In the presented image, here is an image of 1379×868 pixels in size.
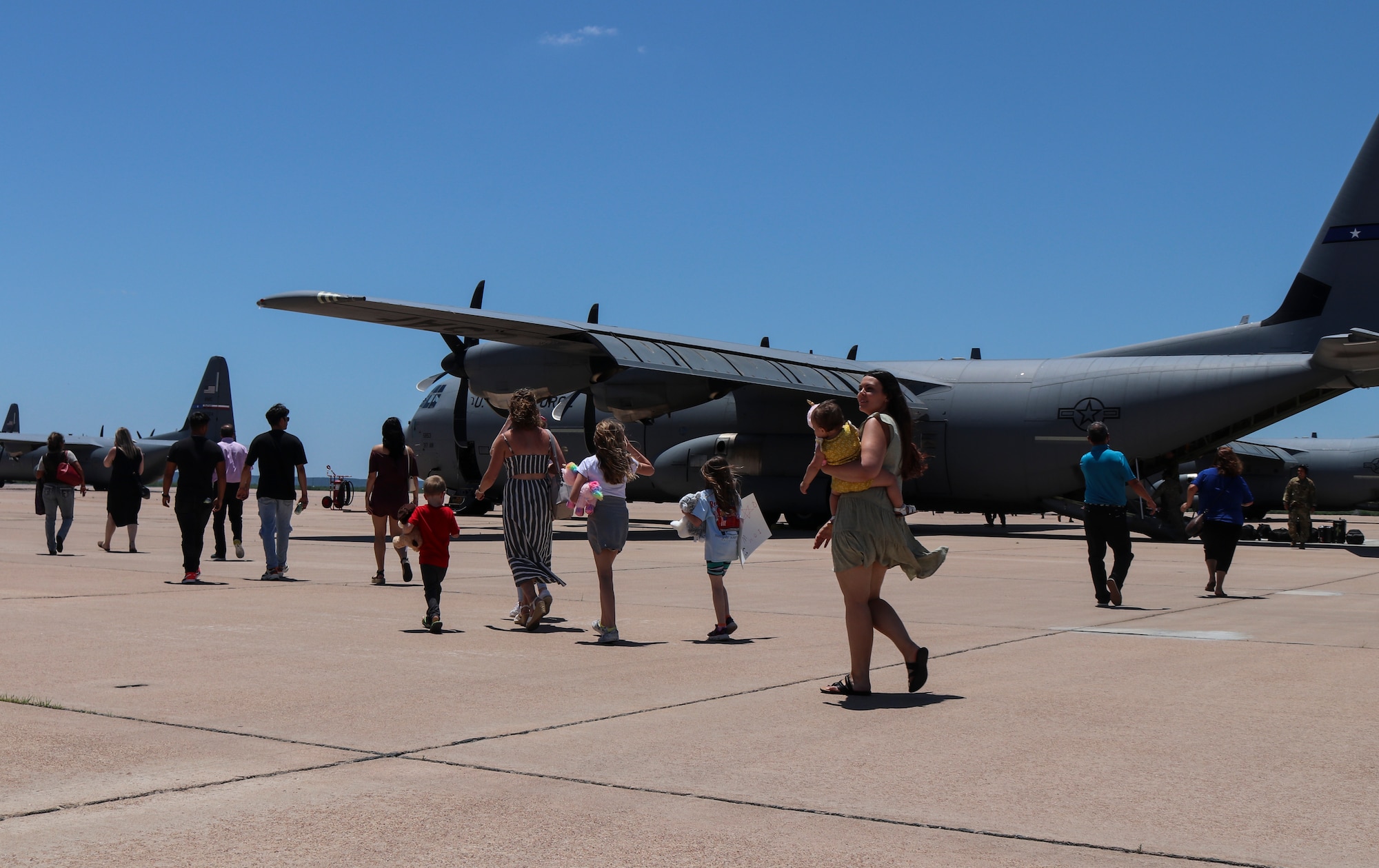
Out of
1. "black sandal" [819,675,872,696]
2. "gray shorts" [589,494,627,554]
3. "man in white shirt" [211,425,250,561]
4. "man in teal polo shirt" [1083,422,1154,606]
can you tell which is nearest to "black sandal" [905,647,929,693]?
"black sandal" [819,675,872,696]

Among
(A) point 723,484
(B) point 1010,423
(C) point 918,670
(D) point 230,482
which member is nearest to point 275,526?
(D) point 230,482

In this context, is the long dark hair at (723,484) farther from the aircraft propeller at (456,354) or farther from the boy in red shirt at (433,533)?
the aircraft propeller at (456,354)

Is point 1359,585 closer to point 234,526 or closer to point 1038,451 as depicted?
point 1038,451

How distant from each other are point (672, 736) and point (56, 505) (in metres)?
13.8

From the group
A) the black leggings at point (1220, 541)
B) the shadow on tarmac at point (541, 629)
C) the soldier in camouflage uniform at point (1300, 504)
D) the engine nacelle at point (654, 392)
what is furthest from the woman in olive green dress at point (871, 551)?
the soldier in camouflage uniform at point (1300, 504)

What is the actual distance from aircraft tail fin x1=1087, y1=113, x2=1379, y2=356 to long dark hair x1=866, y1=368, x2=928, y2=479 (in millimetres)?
17396

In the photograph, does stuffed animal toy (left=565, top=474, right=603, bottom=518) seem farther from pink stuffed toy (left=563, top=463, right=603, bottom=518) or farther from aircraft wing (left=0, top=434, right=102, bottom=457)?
aircraft wing (left=0, top=434, right=102, bottom=457)

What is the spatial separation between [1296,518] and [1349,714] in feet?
60.7

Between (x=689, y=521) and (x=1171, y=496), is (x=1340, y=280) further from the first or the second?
(x=689, y=521)

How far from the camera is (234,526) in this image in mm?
16344

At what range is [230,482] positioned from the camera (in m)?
15.2

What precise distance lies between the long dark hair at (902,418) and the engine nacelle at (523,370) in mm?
15323

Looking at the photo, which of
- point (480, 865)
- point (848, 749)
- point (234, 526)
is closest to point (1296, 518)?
point (234, 526)

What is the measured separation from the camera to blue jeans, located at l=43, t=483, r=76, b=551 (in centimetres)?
1591
